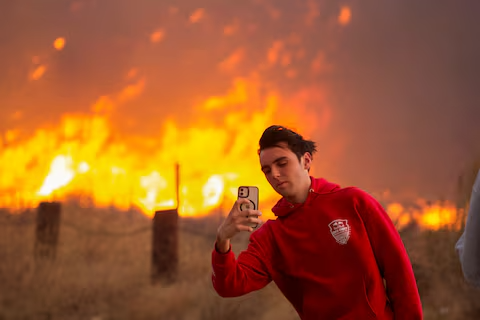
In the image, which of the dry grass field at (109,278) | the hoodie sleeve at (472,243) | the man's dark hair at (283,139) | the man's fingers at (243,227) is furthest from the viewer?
the dry grass field at (109,278)

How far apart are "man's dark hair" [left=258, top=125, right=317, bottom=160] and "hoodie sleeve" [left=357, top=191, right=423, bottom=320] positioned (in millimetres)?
293

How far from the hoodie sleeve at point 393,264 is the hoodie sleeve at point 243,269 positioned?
37 centimetres

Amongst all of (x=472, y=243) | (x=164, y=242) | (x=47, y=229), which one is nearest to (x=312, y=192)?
(x=472, y=243)

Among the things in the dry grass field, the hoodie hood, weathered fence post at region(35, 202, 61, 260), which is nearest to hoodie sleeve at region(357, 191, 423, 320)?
the hoodie hood

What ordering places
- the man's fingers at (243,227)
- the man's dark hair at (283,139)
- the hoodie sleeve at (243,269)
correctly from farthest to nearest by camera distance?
the man's dark hair at (283,139), the hoodie sleeve at (243,269), the man's fingers at (243,227)

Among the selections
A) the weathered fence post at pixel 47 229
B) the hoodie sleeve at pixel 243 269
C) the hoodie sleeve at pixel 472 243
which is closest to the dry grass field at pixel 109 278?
the weathered fence post at pixel 47 229

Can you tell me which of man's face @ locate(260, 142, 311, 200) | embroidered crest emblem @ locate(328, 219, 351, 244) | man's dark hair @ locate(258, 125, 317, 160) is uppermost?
man's dark hair @ locate(258, 125, 317, 160)

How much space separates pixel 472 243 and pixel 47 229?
13.6 ft

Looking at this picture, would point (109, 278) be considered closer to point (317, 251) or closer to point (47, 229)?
point (47, 229)

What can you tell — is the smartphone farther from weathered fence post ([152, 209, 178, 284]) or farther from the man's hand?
weathered fence post ([152, 209, 178, 284])

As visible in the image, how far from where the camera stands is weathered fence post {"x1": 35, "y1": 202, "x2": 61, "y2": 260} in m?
4.40

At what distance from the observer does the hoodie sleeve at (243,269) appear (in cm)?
151

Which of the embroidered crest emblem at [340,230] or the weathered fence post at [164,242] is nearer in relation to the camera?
the embroidered crest emblem at [340,230]

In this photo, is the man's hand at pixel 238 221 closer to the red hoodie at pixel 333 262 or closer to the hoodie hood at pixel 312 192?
the red hoodie at pixel 333 262
